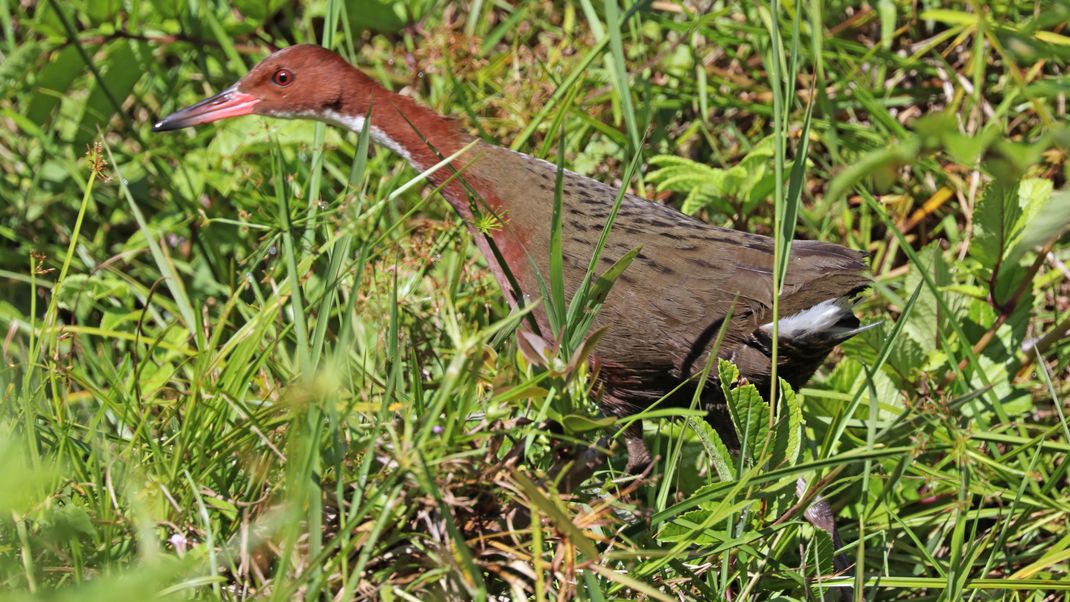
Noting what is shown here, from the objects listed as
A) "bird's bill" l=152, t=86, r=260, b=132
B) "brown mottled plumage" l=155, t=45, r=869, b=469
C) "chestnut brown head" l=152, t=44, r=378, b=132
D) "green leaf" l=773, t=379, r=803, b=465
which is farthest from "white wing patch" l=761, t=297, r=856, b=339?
"bird's bill" l=152, t=86, r=260, b=132

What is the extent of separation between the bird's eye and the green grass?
7.5 inches

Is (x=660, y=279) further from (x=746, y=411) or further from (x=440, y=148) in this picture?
(x=440, y=148)

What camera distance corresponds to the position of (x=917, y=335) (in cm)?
295

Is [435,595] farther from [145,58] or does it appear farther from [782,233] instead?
[145,58]

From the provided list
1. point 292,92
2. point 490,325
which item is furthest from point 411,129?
point 490,325

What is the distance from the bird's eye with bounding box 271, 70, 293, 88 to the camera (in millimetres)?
3104

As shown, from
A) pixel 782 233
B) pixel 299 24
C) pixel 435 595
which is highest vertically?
pixel 299 24

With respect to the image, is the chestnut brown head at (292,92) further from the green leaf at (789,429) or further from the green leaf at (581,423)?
the green leaf at (789,429)

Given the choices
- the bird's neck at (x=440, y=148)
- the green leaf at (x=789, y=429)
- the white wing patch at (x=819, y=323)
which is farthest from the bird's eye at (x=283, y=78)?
the green leaf at (x=789, y=429)

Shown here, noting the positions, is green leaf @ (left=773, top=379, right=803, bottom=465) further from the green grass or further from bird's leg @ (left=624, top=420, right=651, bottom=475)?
bird's leg @ (left=624, top=420, right=651, bottom=475)

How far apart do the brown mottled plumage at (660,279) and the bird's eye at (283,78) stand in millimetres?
434

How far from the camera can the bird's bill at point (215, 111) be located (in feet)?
10.4

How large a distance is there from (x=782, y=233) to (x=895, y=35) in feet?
6.08

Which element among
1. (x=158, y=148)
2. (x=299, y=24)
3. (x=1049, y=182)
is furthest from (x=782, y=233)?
(x=299, y=24)
